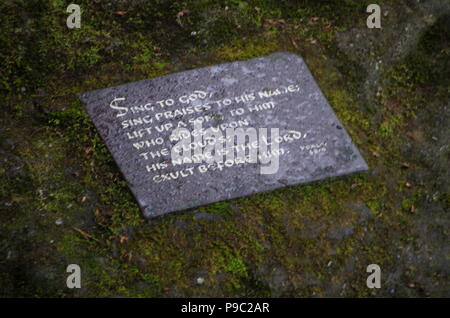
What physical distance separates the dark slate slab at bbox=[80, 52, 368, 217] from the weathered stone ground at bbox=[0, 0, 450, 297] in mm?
85

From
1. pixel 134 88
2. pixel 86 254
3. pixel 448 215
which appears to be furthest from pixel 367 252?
pixel 134 88

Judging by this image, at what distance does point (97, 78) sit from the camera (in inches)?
162

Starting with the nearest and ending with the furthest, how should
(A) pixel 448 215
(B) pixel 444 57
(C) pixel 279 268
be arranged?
(C) pixel 279 268, (A) pixel 448 215, (B) pixel 444 57

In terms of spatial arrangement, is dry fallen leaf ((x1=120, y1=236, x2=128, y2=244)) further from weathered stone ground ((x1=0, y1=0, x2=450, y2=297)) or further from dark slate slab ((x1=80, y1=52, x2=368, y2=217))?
dark slate slab ((x1=80, y1=52, x2=368, y2=217))

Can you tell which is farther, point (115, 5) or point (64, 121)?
A: point (115, 5)

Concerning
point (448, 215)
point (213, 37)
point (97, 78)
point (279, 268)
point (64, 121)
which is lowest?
point (279, 268)

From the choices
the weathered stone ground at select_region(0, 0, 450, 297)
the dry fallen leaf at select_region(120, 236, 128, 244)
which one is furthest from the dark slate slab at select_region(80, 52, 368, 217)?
the dry fallen leaf at select_region(120, 236, 128, 244)

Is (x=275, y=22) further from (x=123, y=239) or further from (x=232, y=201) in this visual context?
(x=123, y=239)

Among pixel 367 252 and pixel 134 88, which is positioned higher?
pixel 134 88

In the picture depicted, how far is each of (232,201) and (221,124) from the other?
0.57 meters

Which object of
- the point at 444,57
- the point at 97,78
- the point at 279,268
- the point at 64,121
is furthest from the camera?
the point at 444,57

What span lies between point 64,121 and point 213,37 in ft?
4.38

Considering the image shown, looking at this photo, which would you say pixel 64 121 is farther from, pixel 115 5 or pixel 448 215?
pixel 448 215

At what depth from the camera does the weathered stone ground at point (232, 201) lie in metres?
3.14
